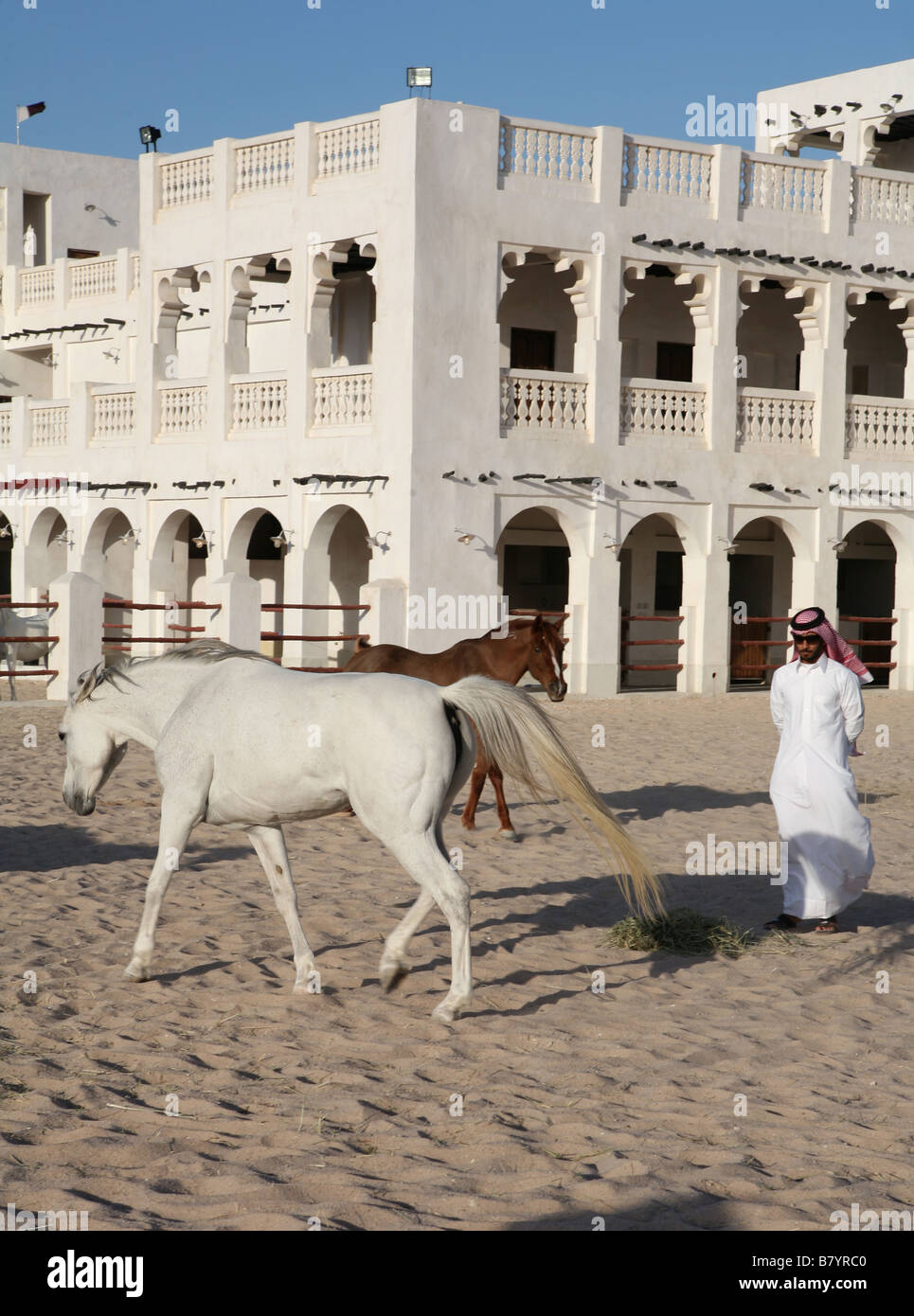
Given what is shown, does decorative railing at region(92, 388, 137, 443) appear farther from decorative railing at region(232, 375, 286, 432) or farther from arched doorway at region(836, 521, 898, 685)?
arched doorway at region(836, 521, 898, 685)

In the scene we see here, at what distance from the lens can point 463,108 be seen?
72.7 feet

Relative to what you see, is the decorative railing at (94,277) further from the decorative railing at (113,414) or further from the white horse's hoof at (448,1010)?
the white horse's hoof at (448,1010)

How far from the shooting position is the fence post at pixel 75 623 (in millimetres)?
19328

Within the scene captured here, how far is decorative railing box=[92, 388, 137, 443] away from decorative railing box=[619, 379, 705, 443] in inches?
358

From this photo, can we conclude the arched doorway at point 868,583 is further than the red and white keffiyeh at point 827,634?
Yes

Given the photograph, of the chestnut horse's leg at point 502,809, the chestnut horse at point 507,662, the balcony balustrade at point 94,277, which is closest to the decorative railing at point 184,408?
the balcony balustrade at point 94,277

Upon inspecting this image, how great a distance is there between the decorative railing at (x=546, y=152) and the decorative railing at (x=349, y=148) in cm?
196

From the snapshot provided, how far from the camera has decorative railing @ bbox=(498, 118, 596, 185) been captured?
75.2 feet

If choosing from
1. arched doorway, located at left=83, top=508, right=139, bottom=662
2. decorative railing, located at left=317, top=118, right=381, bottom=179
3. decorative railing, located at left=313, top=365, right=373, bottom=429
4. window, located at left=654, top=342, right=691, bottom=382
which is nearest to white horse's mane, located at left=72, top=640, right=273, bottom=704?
decorative railing, located at left=313, top=365, right=373, bottom=429

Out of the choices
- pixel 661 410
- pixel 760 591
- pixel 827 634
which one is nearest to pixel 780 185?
pixel 661 410

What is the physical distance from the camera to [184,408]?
26094mm

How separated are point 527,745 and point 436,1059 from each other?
1477mm
